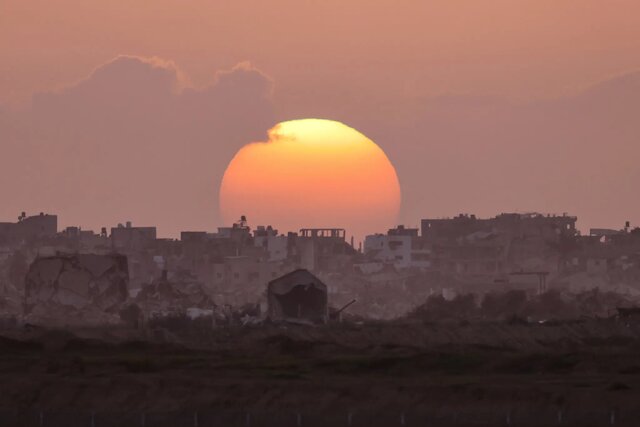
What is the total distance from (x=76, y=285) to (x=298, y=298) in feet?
82.2

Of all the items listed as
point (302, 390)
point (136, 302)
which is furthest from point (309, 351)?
point (136, 302)

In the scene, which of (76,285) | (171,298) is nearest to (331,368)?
(76,285)

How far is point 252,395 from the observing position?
255ft

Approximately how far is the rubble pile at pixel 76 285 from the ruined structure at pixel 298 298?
1746 centimetres

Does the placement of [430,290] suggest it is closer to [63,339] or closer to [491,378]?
[63,339]

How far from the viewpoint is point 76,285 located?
146500 millimetres

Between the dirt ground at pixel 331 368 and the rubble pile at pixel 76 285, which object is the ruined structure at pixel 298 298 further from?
the rubble pile at pixel 76 285

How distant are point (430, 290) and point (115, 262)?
4541cm

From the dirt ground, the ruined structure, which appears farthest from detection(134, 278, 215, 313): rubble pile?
the dirt ground

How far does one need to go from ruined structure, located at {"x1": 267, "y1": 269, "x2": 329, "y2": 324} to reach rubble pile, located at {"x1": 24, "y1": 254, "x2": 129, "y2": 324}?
1746 cm

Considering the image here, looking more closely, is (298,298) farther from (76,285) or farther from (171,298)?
(171,298)

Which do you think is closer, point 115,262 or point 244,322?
point 244,322

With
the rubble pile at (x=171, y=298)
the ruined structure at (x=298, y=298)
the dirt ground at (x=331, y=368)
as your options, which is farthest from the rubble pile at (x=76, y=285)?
the dirt ground at (x=331, y=368)

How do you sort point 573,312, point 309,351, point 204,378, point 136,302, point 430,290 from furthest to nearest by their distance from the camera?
point 430,290 < point 136,302 < point 573,312 < point 309,351 < point 204,378
